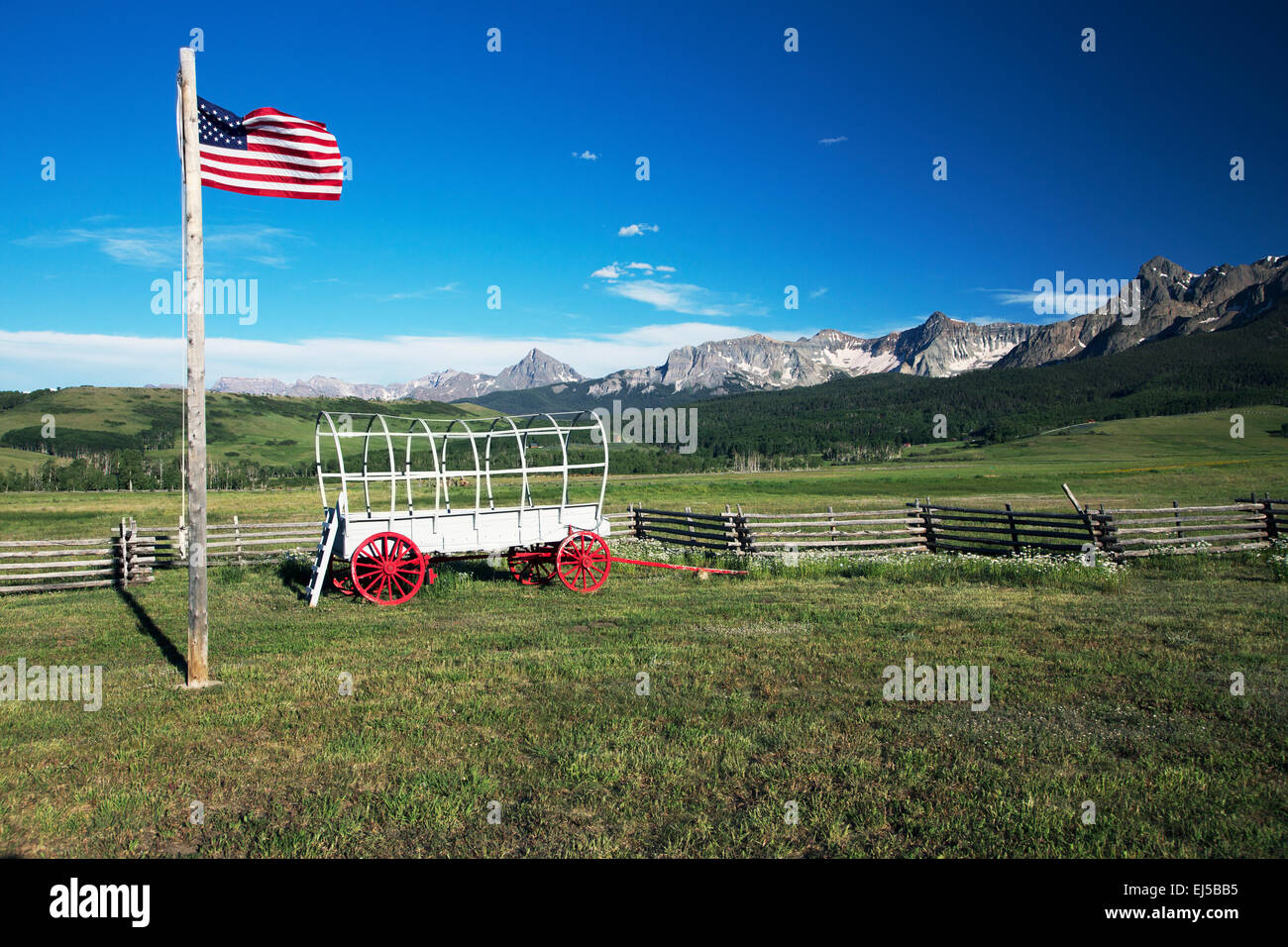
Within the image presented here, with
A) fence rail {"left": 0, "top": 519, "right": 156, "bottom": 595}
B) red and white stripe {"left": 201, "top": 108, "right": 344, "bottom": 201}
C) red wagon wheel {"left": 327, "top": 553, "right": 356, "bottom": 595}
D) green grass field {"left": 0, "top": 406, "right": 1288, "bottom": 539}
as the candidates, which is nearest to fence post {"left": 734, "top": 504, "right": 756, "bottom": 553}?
red wagon wheel {"left": 327, "top": 553, "right": 356, "bottom": 595}

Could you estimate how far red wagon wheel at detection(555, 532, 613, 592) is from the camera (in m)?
14.5

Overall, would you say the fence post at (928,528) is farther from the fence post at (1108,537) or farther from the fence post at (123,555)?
the fence post at (123,555)

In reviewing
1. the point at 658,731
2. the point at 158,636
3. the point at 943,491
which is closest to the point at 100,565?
the point at 158,636

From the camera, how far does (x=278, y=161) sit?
842cm

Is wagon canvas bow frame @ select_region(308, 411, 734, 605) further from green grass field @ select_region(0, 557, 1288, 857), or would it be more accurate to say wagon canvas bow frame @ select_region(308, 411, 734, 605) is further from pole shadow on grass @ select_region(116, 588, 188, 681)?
pole shadow on grass @ select_region(116, 588, 188, 681)

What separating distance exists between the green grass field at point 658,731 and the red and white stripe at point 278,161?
5.49 m

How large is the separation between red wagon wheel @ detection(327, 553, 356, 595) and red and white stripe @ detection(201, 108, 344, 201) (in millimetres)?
7098

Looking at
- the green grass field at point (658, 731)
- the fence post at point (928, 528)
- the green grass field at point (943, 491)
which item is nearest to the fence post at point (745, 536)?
the fence post at point (928, 528)

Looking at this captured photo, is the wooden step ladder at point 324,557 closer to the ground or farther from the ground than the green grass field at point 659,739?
farther from the ground

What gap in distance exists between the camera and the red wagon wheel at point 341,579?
13734mm

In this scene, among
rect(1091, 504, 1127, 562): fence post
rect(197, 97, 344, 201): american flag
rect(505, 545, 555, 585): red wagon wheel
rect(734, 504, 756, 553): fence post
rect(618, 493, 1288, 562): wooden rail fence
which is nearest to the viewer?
rect(197, 97, 344, 201): american flag
